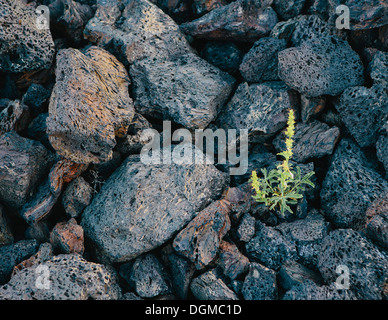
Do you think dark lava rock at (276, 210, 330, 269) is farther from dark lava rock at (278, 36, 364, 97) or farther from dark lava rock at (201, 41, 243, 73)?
dark lava rock at (201, 41, 243, 73)

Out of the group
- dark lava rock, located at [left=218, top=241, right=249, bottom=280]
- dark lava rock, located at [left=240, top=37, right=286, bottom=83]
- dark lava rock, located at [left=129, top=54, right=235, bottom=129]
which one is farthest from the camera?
dark lava rock, located at [left=129, top=54, right=235, bottom=129]

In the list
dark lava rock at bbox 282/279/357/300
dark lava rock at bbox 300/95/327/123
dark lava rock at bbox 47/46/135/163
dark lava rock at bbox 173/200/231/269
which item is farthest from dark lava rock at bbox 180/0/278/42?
dark lava rock at bbox 282/279/357/300

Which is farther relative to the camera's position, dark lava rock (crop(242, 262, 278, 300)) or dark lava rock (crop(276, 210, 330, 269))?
dark lava rock (crop(276, 210, 330, 269))

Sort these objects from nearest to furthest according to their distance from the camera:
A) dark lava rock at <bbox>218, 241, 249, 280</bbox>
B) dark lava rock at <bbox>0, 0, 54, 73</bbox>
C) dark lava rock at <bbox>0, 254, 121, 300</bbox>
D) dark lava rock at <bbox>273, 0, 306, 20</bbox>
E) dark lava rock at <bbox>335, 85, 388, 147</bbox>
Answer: dark lava rock at <bbox>0, 254, 121, 300</bbox> → dark lava rock at <bbox>218, 241, 249, 280</bbox> → dark lava rock at <bbox>335, 85, 388, 147</bbox> → dark lava rock at <bbox>0, 0, 54, 73</bbox> → dark lava rock at <bbox>273, 0, 306, 20</bbox>

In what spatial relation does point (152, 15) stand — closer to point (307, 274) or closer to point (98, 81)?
point (98, 81)

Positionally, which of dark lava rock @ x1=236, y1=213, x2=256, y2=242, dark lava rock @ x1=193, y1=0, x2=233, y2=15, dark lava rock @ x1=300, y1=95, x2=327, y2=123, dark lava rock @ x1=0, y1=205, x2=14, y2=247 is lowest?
dark lava rock @ x1=236, y1=213, x2=256, y2=242

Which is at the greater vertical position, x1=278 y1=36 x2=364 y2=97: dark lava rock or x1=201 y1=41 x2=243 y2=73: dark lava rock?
x1=201 y1=41 x2=243 y2=73: dark lava rock
